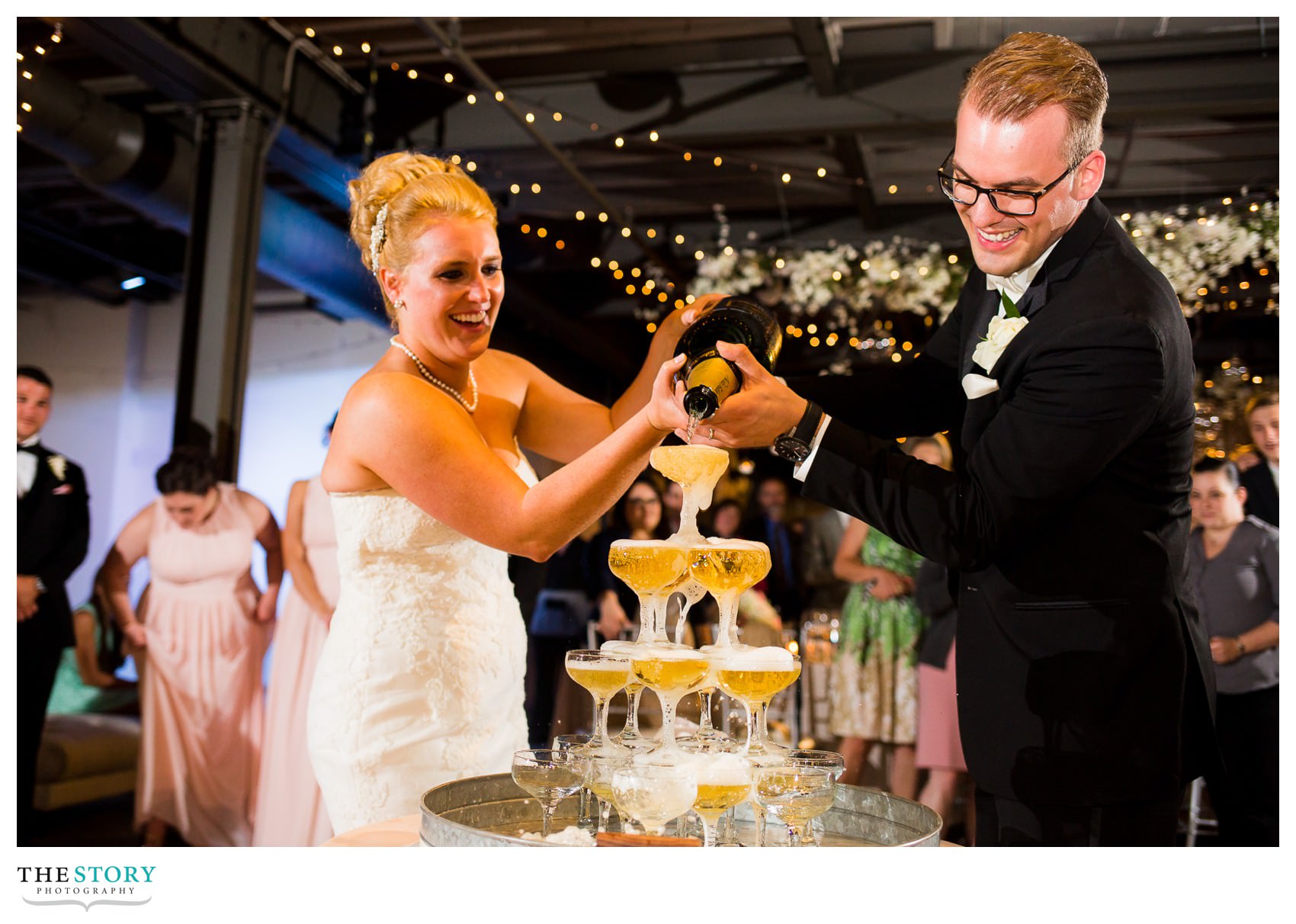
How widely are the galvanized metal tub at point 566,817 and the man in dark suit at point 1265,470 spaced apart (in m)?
4.03

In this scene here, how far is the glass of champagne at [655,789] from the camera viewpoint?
1.34 meters

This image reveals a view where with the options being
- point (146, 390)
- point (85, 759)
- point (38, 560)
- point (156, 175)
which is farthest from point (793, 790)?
point (146, 390)

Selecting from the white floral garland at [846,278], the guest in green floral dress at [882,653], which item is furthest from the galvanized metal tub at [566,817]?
the white floral garland at [846,278]

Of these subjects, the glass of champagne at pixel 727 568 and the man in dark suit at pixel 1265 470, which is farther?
the man in dark suit at pixel 1265 470

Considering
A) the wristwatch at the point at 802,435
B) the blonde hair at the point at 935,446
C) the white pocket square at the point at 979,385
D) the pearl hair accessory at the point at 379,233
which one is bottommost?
the wristwatch at the point at 802,435

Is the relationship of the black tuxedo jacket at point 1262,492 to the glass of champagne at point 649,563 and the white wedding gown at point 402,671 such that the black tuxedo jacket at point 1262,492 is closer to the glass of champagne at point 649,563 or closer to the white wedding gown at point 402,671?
the white wedding gown at point 402,671

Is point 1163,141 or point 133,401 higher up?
point 1163,141

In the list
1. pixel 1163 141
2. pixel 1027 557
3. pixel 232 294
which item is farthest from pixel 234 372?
pixel 1163 141

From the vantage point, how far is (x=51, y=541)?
471 centimetres

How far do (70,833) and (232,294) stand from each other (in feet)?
8.41

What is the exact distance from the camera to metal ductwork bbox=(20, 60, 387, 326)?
496 centimetres

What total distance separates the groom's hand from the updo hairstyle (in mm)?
3823
